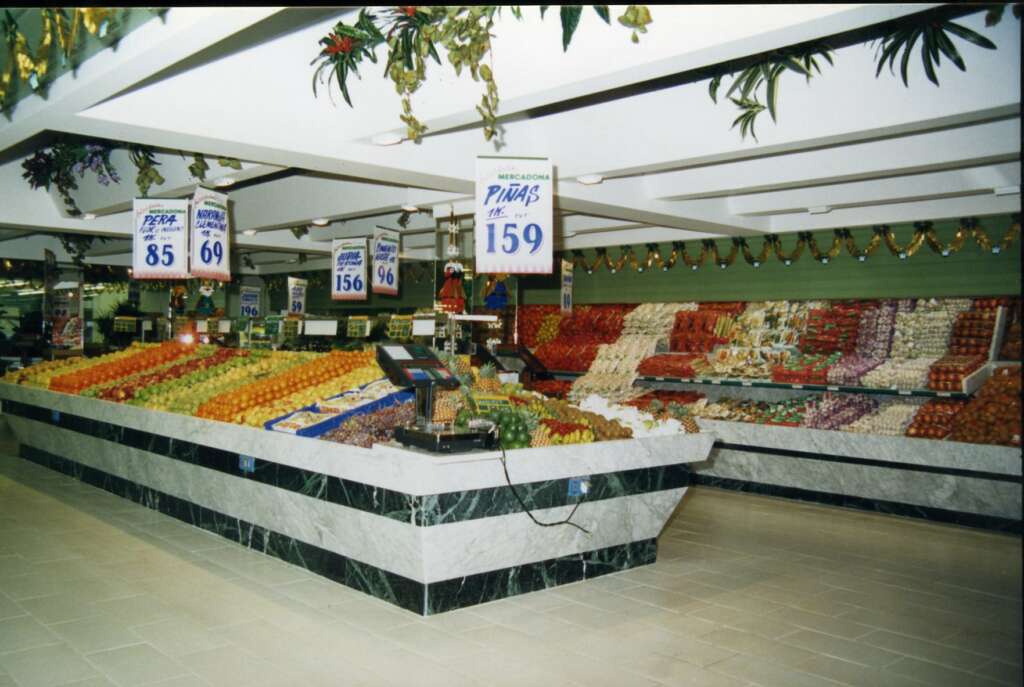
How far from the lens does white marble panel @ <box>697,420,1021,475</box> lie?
7.07 meters

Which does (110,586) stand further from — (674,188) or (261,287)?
(261,287)

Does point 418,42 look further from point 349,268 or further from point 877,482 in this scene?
point 349,268

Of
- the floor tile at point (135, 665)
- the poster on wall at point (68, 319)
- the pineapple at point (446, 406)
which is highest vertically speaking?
the poster on wall at point (68, 319)

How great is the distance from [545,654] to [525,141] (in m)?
4.71

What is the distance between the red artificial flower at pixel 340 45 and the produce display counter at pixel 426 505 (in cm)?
273

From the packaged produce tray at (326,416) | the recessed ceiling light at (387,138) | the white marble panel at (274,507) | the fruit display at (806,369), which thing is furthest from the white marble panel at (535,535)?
the fruit display at (806,369)

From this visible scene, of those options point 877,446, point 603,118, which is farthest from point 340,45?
point 877,446

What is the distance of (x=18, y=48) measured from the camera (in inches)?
199

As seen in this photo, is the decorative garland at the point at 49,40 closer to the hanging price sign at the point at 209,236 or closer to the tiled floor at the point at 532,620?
the hanging price sign at the point at 209,236

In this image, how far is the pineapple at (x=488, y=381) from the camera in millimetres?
6266

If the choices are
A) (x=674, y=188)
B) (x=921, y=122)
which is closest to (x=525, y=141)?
(x=674, y=188)

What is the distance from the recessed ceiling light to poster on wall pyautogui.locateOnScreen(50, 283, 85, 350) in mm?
12460

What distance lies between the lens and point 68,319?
16266mm

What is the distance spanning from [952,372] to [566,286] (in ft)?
18.2
